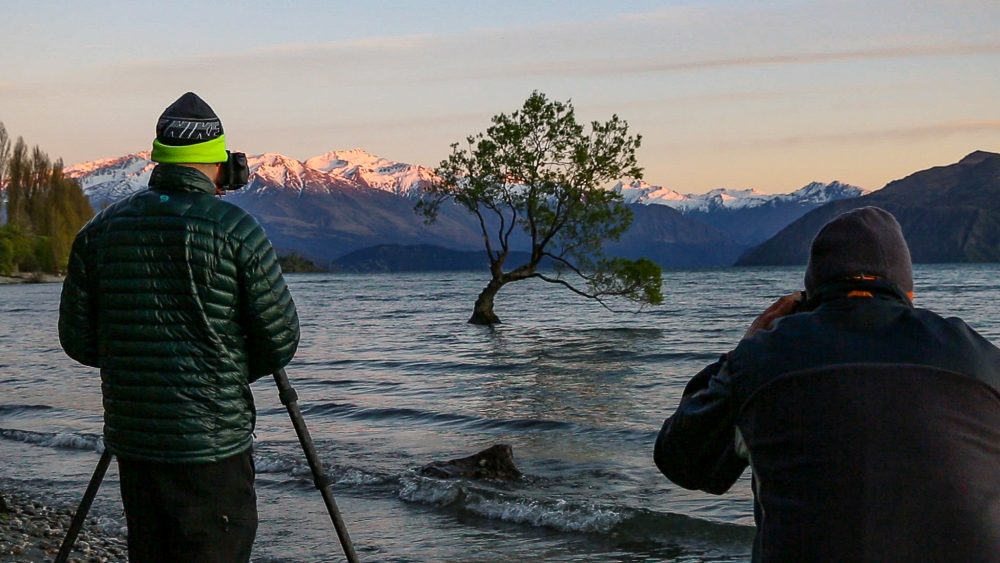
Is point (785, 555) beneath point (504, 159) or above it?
beneath

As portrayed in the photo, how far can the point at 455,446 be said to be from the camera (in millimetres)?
14211

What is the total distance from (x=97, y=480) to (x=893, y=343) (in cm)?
314

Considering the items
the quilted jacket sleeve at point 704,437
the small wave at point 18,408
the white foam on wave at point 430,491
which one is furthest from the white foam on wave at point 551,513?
the small wave at point 18,408

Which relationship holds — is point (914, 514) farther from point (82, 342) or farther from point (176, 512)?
point (82, 342)

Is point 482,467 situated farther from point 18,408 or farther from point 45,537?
point 18,408

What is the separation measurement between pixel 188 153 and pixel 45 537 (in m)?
5.26

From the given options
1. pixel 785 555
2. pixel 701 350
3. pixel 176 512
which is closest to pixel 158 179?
pixel 176 512

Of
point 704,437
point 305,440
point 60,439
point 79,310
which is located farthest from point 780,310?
point 60,439

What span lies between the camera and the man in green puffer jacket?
4.3 inches

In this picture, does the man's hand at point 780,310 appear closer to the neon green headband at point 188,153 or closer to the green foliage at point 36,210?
the neon green headband at point 188,153

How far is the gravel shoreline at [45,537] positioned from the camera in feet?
25.1

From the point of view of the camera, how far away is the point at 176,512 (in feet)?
12.8

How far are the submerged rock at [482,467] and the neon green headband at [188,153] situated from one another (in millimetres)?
7446

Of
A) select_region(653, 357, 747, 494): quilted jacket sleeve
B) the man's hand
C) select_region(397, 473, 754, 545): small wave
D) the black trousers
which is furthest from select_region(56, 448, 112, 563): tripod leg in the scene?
select_region(397, 473, 754, 545): small wave
